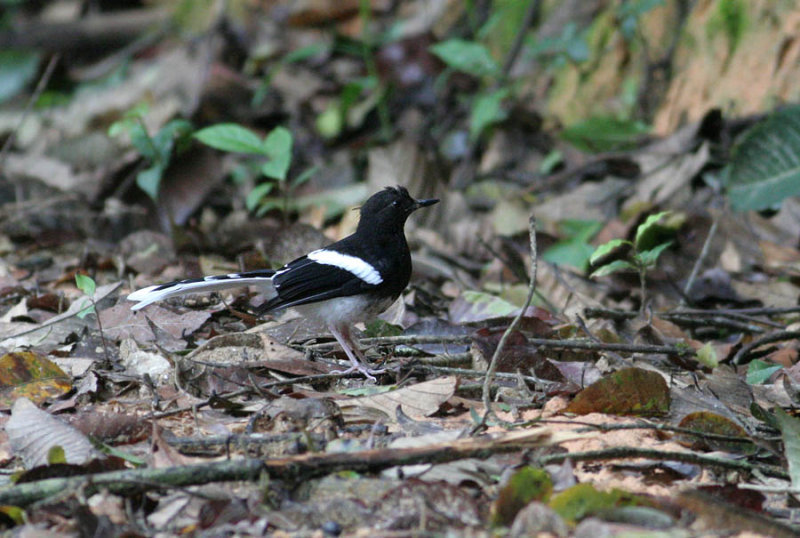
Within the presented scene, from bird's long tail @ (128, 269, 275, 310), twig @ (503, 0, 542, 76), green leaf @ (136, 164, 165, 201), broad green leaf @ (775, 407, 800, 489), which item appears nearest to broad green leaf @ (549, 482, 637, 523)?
broad green leaf @ (775, 407, 800, 489)

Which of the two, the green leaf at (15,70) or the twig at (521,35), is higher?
the twig at (521,35)

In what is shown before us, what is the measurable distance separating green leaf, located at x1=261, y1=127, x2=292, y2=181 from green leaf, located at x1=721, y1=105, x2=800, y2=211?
2.70 m

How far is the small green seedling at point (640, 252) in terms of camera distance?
4.04 meters

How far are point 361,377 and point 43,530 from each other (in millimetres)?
1524

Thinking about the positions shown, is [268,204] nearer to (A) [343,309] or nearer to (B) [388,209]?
(B) [388,209]

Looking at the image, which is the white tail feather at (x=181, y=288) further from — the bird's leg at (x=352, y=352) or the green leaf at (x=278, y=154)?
the green leaf at (x=278, y=154)

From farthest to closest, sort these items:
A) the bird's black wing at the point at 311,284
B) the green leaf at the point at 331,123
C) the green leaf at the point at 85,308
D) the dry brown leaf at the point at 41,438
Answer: the green leaf at the point at 331,123 → the bird's black wing at the point at 311,284 → the green leaf at the point at 85,308 → the dry brown leaf at the point at 41,438

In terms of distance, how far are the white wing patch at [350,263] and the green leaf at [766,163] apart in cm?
254

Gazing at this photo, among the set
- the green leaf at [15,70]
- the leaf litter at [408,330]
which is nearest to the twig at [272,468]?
the leaf litter at [408,330]

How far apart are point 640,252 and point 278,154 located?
7.00 feet

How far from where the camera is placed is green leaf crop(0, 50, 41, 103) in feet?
35.0

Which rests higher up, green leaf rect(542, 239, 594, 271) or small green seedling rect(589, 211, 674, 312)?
small green seedling rect(589, 211, 674, 312)

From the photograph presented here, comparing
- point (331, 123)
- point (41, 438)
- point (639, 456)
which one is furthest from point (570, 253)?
point (41, 438)

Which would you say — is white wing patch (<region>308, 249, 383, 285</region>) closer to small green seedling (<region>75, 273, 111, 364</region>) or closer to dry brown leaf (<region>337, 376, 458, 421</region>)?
dry brown leaf (<region>337, 376, 458, 421</region>)
